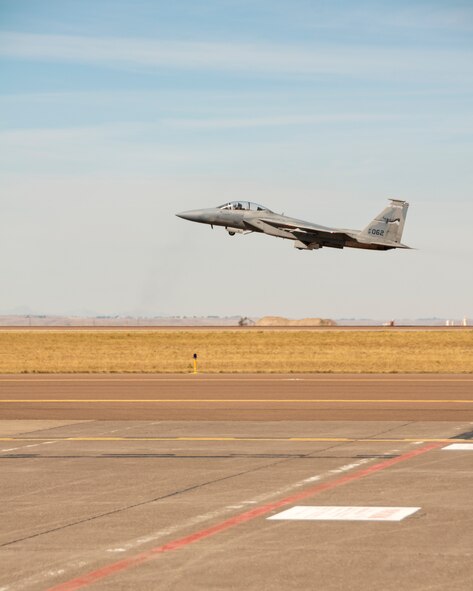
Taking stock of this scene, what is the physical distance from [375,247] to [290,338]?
18.0 meters

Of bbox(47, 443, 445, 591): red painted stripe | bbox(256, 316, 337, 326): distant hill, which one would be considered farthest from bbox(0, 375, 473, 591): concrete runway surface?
bbox(256, 316, 337, 326): distant hill

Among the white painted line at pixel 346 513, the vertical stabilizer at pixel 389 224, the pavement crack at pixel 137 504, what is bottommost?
the pavement crack at pixel 137 504

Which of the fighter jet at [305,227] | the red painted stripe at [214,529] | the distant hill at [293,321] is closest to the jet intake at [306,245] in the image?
the fighter jet at [305,227]

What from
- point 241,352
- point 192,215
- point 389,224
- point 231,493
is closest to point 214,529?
point 231,493

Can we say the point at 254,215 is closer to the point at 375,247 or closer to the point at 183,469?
the point at 375,247

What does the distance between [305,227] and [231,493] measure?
263 feet

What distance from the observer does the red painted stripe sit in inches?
371

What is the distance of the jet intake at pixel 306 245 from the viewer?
3701 inches

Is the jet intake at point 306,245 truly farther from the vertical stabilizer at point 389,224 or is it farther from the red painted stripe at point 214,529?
the red painted stripe at point 214,529

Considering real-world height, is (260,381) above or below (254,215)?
below

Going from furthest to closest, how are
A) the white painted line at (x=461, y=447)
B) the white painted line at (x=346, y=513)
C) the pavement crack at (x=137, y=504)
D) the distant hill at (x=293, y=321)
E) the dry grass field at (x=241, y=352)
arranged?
the distant hill at (x=293, y=321), the dry grass field at (x=241, y=352), the white painted line at (x=461, y=447), the white painted line at (x=346, y=513), the pavement crack at (x=137, y=504)

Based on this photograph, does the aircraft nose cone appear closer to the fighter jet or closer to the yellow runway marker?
the fighter jet

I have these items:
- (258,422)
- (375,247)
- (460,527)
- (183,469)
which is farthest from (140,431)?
(375,247)

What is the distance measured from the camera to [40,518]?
12.5 m
